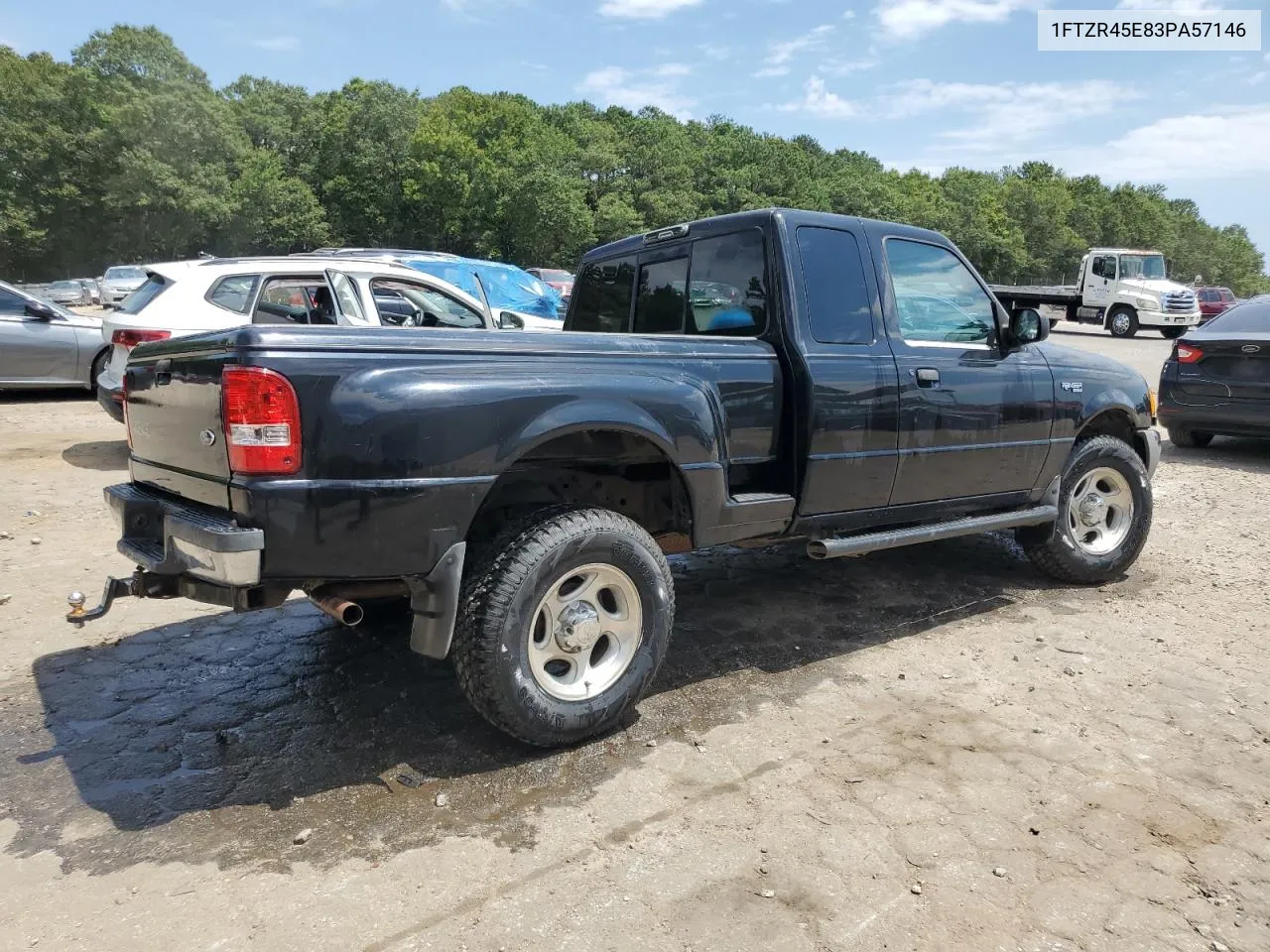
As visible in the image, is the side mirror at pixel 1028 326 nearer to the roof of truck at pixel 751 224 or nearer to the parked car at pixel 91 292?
the roof of truck at pixel 751 224

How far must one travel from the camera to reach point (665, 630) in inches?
136

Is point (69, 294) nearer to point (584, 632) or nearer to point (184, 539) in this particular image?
point (184, 539)

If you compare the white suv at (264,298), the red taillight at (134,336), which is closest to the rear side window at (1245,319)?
the white suv at (264,298)

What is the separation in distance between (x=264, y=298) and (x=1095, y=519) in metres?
6.64

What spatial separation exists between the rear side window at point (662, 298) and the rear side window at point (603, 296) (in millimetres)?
102

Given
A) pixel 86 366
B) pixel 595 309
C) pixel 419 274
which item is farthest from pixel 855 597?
pixel 86 366

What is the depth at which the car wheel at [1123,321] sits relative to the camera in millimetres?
28250

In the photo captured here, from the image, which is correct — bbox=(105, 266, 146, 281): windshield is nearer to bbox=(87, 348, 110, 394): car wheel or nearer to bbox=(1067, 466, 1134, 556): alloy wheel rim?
bbox=(87, 348, 110, 394): car wheel

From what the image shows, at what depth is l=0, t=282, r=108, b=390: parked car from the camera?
34.7 feet

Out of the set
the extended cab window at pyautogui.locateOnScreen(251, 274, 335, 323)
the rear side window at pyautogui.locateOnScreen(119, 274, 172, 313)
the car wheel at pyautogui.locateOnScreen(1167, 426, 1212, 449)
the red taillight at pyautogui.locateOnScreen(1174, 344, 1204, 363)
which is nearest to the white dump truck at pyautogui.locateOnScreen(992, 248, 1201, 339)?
the car wheel at pyautogui.locateOnScreen(1167, 426, 1212, 449)

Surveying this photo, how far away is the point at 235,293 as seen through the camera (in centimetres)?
753

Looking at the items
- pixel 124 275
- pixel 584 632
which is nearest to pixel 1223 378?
pixel 584 632

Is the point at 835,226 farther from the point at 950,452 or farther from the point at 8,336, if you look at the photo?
the point at 8,336

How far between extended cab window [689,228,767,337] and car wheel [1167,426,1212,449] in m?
7.65
